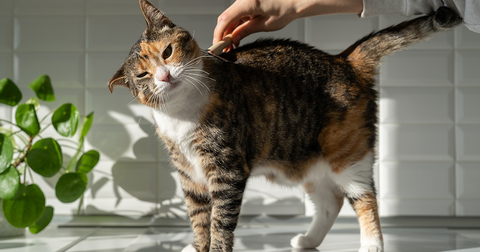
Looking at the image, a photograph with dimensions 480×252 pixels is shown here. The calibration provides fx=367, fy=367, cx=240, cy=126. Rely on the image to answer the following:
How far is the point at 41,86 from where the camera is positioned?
148 centimetres

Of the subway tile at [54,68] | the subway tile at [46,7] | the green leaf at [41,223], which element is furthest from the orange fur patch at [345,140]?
the subway tile at [46,7]

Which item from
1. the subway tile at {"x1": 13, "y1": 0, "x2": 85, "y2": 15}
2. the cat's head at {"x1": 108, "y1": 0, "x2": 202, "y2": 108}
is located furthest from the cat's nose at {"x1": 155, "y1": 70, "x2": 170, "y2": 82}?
the subway tile at {"x1": 13, "y1": 0, "x2": 85, "y2": 15}

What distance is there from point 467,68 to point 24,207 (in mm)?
1918

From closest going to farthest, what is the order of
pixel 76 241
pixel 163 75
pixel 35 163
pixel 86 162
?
pixel 163 75 → pixel 35 163 → pixel 76 241 → pixel 86 162

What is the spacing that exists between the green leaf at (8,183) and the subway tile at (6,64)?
2.26 ft

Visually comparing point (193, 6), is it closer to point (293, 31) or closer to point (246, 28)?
point (293, 31)

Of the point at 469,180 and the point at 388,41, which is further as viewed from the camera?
the point at 469,180

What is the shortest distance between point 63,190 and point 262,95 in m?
0.94

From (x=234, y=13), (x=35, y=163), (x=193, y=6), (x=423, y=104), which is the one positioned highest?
(x=193, y=6)

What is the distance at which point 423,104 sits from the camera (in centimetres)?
Result: 168

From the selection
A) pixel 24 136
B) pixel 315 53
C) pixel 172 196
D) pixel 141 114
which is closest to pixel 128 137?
pixel 141 114

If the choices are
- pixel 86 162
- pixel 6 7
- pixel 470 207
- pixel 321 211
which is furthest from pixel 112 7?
pixel 470 207

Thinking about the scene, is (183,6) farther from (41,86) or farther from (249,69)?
(249,69)

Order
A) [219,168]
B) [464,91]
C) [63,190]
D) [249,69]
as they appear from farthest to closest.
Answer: [464,91] → [63,190] → [249,69] → [219,168]
